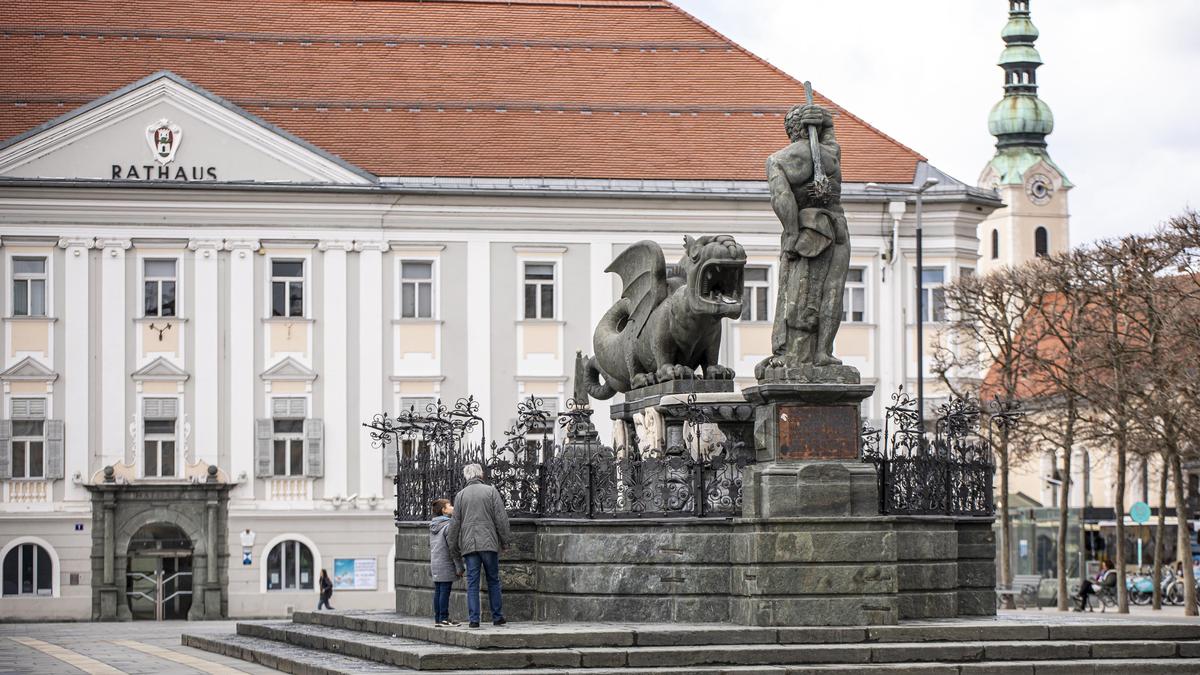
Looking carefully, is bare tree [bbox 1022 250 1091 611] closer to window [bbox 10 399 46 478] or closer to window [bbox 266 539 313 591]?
window [bbox 266 539 313 591]

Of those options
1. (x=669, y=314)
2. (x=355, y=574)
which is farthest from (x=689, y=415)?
(x=355, y=574)

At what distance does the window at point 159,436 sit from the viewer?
51844 millimetres

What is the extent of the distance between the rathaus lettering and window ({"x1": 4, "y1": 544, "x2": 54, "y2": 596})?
27.5ft

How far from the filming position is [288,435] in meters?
52.7

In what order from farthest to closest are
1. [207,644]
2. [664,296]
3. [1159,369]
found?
1. [1159,369]
2. [207,644]
3. [664,296]

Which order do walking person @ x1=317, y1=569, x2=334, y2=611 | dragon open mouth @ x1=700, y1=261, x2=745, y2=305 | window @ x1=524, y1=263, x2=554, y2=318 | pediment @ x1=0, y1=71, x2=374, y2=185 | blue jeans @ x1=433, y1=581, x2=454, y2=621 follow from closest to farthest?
blue jeans @ x1=433, y1=581, x2=454, y2=621
dragon open mouth @ x1=700, y1=261, x2=745, y2=305
walking person @ x1=317, y1=569, x2=334, y2=611
pediment @ x1=0, y1=71, x2=374, y2=185
window @ x1=524, y1=263, x2=554, y2=318

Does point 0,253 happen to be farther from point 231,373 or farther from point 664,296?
point 664,296

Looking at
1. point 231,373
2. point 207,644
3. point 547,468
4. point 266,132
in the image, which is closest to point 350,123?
point 266,132

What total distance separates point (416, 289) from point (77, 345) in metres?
7.71

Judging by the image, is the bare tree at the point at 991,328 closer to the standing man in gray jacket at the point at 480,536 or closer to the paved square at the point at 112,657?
the paved square at the point at 112,657

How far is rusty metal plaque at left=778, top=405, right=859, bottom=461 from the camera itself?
2023cm

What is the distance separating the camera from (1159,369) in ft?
146

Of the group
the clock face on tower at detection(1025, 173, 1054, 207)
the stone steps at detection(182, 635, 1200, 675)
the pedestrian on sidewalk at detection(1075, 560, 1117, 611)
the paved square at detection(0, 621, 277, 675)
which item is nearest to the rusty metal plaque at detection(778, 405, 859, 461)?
the stone steps at detection(182, 635, 1200, 675)

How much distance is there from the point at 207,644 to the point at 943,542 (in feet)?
30.3
